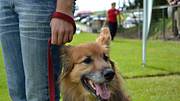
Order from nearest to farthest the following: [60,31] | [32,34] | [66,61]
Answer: [60,31], [32,34], [66,61]

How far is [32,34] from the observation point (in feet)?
12.4

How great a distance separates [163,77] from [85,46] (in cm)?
700

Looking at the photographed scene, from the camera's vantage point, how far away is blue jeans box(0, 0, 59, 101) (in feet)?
12.4

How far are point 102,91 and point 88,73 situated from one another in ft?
0.82

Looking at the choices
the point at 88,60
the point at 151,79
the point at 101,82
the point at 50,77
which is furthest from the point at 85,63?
the point at 151,79

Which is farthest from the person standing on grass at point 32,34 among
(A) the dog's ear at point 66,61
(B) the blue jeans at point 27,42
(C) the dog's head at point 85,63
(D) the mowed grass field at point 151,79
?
(D) the mowed grass field at point 151,79

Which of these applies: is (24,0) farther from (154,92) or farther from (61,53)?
(154,92)

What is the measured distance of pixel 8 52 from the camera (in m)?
4.16

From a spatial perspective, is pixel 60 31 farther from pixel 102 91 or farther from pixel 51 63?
pixel 102 91

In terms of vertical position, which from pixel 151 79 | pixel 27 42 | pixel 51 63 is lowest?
pixel 151 79

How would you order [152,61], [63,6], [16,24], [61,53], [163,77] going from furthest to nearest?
[152,61] < [163,77] < [61,53] < [16,24] < [63,6]

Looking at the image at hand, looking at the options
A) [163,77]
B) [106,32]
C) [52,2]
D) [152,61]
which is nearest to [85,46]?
[106,32]

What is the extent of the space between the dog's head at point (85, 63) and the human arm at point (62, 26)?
0.75 m

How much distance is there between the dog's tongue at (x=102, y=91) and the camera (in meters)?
4.38
